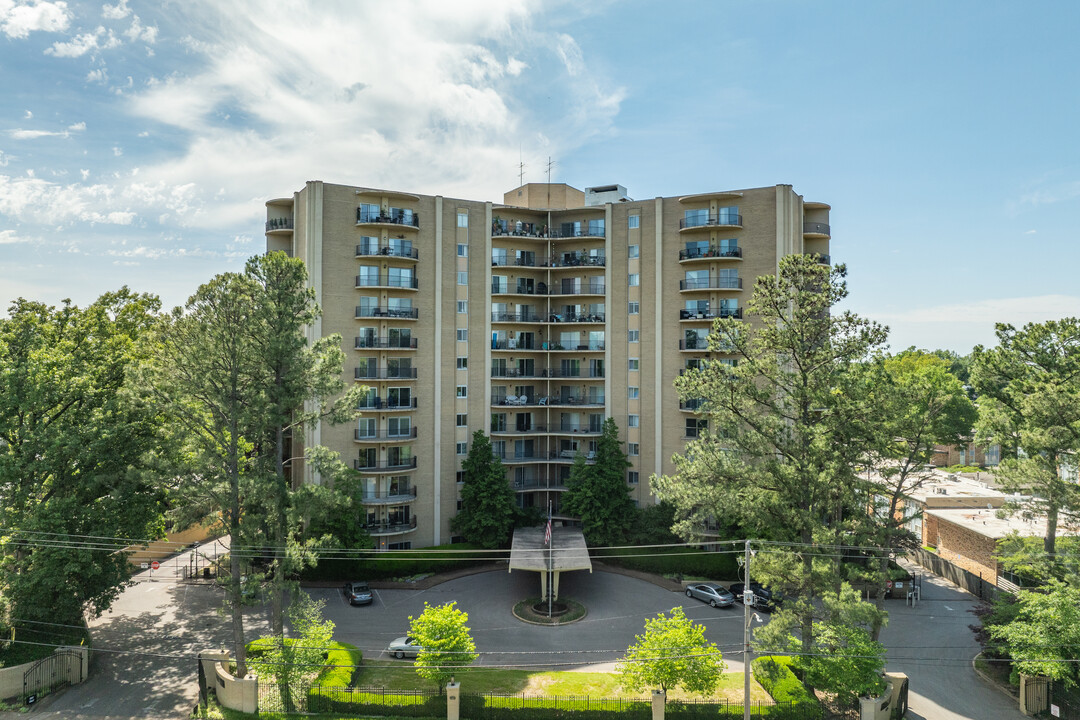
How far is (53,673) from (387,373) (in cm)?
2328

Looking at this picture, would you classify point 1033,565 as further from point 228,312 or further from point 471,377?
point 228,312

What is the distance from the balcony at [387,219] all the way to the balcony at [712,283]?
64.7 feet

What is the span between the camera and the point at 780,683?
25422 mm

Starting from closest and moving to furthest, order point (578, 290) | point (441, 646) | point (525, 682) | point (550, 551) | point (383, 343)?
1. point (441, 646)
2. point (525, 682)
3. point (550, 551)
4. point (383, 343)
5. point (578, 290)

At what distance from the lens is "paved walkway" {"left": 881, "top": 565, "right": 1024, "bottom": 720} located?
1022 inches

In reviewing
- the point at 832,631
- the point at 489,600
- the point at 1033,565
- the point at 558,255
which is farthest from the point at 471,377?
the point at 1033,565

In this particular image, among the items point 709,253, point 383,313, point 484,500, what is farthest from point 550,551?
point 709,253

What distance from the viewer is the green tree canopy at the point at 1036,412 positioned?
26547 mm

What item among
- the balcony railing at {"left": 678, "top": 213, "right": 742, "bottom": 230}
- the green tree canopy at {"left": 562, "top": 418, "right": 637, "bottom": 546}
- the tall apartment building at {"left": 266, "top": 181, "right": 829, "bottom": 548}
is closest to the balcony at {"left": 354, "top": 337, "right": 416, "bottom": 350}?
the tall apartment building at {"left": 266, "top": 181, "right": 829, "bottom": 548}

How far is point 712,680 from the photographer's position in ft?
77.5

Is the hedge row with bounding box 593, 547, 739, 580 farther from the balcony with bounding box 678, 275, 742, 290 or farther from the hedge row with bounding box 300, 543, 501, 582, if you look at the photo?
the balcony with bounding box 678, 275, 742, 290

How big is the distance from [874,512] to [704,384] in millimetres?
10281

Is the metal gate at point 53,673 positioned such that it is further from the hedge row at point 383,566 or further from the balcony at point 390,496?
the balcony at point 390,496

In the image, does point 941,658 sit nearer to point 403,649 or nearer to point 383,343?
point 403,649
